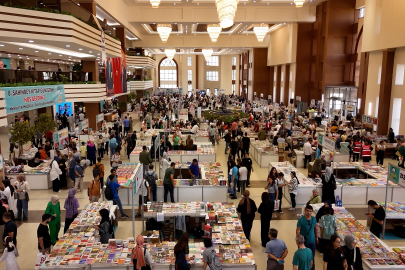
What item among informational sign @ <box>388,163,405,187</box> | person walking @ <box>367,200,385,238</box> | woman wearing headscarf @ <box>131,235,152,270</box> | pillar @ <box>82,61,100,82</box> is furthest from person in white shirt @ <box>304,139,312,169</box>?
pillar @ <box>82,61,100,82</box>

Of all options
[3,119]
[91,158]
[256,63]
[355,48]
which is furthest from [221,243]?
[256,63]

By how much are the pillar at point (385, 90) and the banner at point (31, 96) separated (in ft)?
57.6

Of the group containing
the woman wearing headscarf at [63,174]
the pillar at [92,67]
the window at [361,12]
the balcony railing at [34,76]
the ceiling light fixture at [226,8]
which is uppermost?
the window at [361,12]

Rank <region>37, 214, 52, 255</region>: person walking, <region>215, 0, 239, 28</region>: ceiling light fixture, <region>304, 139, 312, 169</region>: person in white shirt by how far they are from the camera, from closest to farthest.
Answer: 1. <region>37, 214, 52, 255</region>: person walking
2. <region>215, 0, 239, 28</region>: ceiling light fixture
3. <region>304, 139, 312, 169</region>: person in white shirt

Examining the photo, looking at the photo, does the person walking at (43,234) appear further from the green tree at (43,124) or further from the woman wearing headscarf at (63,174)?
the green tree at (43,124)

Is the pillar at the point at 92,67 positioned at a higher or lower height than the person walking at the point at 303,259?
higher

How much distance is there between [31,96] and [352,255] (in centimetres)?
1288

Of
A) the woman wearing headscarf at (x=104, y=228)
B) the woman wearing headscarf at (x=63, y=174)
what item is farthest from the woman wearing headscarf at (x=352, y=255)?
the woman wearing headscarf at (x=63, y=174)

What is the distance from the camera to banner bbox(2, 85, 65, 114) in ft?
40.1

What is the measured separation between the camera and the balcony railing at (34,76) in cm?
1307

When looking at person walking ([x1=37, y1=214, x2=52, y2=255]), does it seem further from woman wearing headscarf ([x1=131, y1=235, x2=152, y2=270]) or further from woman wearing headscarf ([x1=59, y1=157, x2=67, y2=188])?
woman wearing headscarf ([x1=59, y1=157, x2=67, y2=188])

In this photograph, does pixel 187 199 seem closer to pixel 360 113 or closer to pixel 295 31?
pixel 360 113

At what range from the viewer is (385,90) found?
19.8 m

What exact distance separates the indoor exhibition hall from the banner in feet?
0.25
